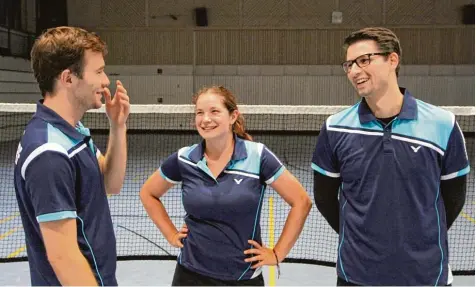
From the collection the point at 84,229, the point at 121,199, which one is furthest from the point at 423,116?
the point at 121,199

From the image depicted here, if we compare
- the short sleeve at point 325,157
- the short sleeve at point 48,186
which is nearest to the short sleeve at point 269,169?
the short sleeve at point 325,157

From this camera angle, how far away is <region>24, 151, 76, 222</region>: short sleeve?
167 centimetres

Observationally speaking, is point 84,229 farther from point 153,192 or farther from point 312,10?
point 312,10

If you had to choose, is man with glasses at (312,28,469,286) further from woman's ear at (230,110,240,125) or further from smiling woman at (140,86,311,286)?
woman's ear at (230,110,240,125)

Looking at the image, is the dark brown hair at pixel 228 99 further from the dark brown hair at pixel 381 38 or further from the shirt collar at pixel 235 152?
the dark brown hair at pixel 381 38

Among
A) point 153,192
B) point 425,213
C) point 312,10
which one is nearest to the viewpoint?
point 425,213

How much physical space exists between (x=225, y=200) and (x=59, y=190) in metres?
1.01

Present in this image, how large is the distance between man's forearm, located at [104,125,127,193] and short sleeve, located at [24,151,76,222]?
499mm

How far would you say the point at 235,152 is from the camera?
8.76ft

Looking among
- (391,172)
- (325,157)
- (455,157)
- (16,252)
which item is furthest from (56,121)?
(16,252)

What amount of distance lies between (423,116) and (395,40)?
15.2 inches

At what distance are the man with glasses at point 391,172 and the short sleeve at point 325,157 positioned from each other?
78mm

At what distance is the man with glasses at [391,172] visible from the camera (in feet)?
7.42

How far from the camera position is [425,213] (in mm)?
2268
